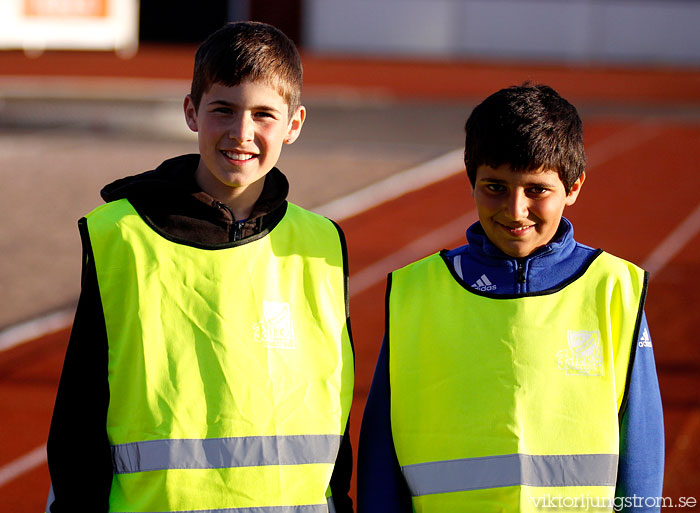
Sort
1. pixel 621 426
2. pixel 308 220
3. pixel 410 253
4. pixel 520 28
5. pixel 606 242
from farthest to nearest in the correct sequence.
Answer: pixel 520 28 < pixel 606 242 < pixel 410 253 < pixel 308 220 < pixel 621 426

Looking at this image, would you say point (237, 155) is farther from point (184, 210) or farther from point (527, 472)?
point (527, 472)

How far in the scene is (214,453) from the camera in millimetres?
2037

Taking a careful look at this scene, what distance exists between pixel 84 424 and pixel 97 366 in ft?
0.42

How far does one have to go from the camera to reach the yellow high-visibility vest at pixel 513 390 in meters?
2.10

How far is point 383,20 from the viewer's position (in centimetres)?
2586

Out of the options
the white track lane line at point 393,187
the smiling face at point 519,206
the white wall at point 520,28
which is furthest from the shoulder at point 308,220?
the white wall at point 520,28

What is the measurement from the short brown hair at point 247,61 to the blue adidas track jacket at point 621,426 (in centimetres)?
59

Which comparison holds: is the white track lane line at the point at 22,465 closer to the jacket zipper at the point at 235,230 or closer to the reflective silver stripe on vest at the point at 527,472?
the jacket zipper at the point at 235,230

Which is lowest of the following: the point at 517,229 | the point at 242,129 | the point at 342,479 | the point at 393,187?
the point at 393,187

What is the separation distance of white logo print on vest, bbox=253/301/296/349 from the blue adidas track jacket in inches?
9.0

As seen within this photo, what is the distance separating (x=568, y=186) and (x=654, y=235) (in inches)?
256

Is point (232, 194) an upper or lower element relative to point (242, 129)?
lower

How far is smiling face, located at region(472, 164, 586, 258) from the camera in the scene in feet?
7.13

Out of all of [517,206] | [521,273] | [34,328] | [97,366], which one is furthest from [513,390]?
[34,328]
